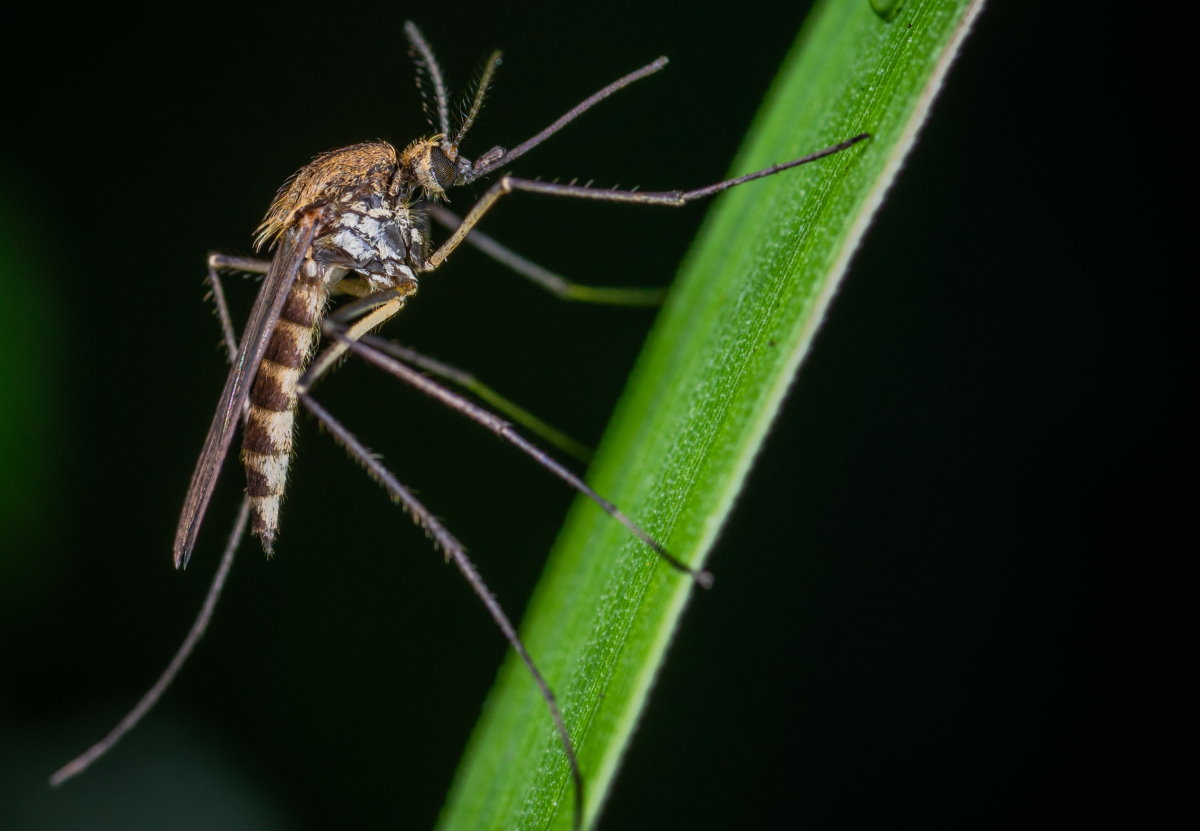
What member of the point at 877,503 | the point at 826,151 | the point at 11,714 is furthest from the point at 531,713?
the point at 11,714

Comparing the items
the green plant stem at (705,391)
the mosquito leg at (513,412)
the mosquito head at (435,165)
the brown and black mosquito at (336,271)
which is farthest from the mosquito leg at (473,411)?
the mosquito head at (435,165)

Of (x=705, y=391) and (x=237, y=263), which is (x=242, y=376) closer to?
(x=237, y=263)

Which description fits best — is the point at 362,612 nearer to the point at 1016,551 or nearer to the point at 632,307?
the point at 632,307

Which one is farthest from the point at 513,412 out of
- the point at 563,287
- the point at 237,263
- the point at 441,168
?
the point at 237,263

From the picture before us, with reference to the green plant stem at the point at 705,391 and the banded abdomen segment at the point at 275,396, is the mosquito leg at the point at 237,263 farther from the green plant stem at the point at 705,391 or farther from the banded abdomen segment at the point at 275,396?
the green plant stem at the point at 705,391

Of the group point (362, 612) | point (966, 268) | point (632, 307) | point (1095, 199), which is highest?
point (1095, 199)

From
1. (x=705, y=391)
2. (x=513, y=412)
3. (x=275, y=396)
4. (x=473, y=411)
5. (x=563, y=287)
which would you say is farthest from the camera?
(x=563, y=287)
